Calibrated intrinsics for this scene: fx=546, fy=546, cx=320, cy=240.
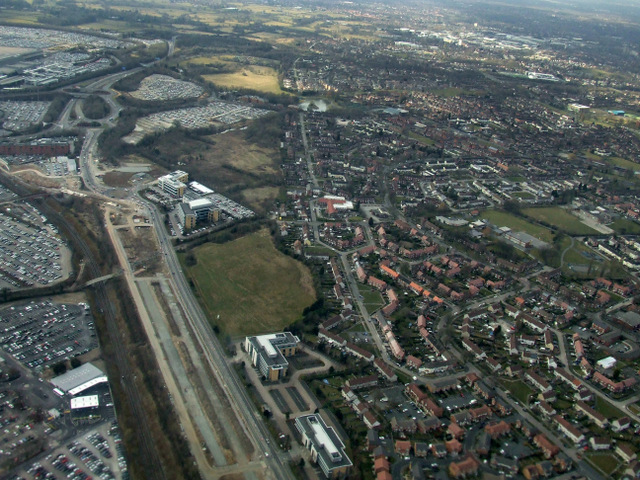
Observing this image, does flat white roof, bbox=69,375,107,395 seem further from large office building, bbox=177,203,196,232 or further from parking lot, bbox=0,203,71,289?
large office building, bbox=177,203,196,232

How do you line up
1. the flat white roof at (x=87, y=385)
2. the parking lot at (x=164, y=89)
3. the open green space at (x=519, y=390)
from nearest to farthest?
the flat white roof at (x=87, y=385) → the open green space at (x=519, y=390) → the parking lot at (x=164, y=89)

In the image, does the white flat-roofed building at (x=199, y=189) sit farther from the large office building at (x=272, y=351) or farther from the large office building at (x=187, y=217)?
the large office building at (x=272, y=351)

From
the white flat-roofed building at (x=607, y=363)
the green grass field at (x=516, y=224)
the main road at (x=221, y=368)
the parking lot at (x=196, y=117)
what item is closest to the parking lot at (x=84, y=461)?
the main road at (x=221, y=368)

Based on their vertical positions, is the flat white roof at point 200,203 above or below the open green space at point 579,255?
above

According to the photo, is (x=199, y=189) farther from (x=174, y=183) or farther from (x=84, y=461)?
(x=84, y=461)

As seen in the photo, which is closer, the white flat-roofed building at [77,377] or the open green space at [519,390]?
the white flat-roofed building at [77,377]

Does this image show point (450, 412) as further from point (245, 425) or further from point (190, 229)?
point (190, 229)

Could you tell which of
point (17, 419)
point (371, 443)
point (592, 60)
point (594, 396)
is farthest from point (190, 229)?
point (592, 60)
